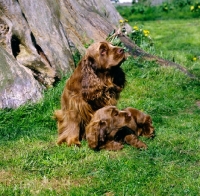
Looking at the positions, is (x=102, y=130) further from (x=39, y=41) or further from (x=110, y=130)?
(x=39, y=41)

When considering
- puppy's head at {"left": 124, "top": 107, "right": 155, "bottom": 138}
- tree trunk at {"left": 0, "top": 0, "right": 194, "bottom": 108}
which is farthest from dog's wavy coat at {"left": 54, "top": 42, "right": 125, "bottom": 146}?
tree trunk at {"left": 0, "top": 0, "right": 194, "bottom": 108}

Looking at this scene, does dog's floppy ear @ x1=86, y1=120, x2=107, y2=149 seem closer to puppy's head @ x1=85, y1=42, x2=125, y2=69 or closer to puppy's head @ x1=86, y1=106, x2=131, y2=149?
puppy's head @ x1=86, y1=106, x2=131, y2=149

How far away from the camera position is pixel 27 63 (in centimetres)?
794

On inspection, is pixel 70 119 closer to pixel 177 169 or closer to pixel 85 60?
pixel 85 60

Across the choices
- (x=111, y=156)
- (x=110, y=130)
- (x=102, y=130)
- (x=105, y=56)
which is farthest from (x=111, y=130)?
(x=105, y=56)

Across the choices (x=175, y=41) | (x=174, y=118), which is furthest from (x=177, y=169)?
(x=175, y=41)

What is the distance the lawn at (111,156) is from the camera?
4.75 meters

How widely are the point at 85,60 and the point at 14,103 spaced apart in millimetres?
1520

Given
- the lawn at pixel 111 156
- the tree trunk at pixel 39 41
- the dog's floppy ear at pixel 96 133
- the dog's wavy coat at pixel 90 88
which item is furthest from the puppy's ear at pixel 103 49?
the tree trunk at pixel 39 41

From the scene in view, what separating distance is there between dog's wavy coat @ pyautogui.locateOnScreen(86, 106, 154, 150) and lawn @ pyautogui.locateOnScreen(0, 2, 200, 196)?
128 mm

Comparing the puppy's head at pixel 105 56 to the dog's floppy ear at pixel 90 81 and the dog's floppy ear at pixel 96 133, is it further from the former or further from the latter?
the dog's floppy ear at pixel 96 133

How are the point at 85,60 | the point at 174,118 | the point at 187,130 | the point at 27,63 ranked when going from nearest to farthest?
the point at 85,60 → the point at 187,130 → the point at 174,118 → the point at 27,63

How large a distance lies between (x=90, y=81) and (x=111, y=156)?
98 centimetres

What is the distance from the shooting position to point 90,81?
19.7 feet
